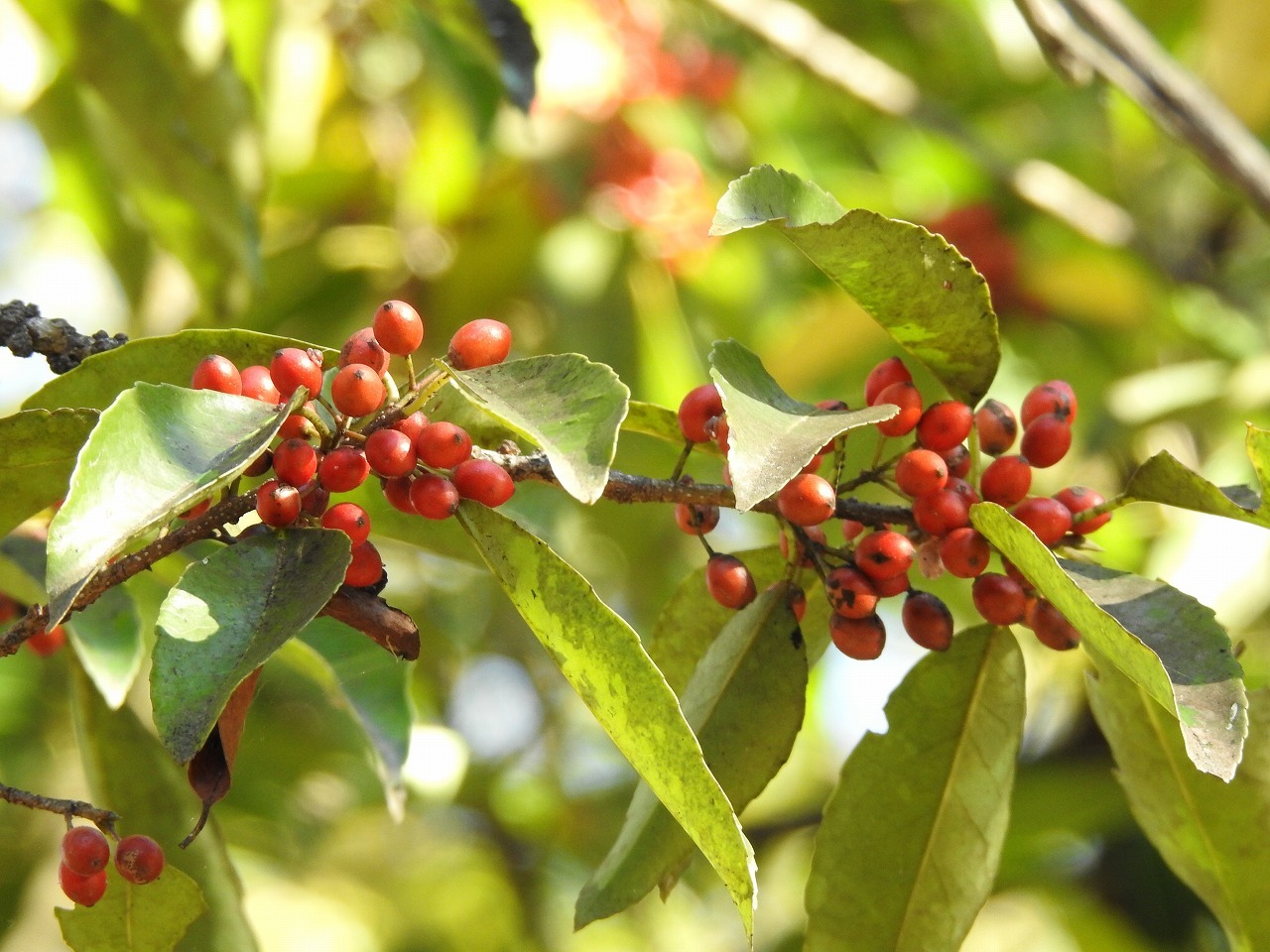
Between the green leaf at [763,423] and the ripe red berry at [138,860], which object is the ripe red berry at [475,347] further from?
the ripe red berry at [138,860]

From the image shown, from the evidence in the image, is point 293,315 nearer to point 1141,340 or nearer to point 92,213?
point 92,213

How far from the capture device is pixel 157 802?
4.12 ft

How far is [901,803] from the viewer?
110 centimetres

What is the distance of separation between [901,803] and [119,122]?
141 cm

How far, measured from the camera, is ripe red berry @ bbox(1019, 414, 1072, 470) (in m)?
1.10

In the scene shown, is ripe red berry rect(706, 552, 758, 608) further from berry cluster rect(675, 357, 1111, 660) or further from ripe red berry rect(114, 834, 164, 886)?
ripe red berry rect(114, 834, 164, 886)

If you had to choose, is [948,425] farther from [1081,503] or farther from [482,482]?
[482,482]

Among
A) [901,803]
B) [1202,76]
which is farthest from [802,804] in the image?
[901,803]

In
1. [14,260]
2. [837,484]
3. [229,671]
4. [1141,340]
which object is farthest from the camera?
[14,260]

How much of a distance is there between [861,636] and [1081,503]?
221mm

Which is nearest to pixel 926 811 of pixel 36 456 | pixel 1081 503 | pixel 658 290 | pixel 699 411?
pixel 1081 503

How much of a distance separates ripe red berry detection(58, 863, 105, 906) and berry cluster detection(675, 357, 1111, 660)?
0.51 metres

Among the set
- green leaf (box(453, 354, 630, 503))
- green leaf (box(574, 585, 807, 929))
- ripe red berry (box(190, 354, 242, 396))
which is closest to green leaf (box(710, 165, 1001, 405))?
green leaf (box(453, 354, 630, 503))

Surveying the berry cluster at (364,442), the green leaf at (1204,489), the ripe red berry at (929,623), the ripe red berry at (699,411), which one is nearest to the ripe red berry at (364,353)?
the berry cluster at (364,442)
